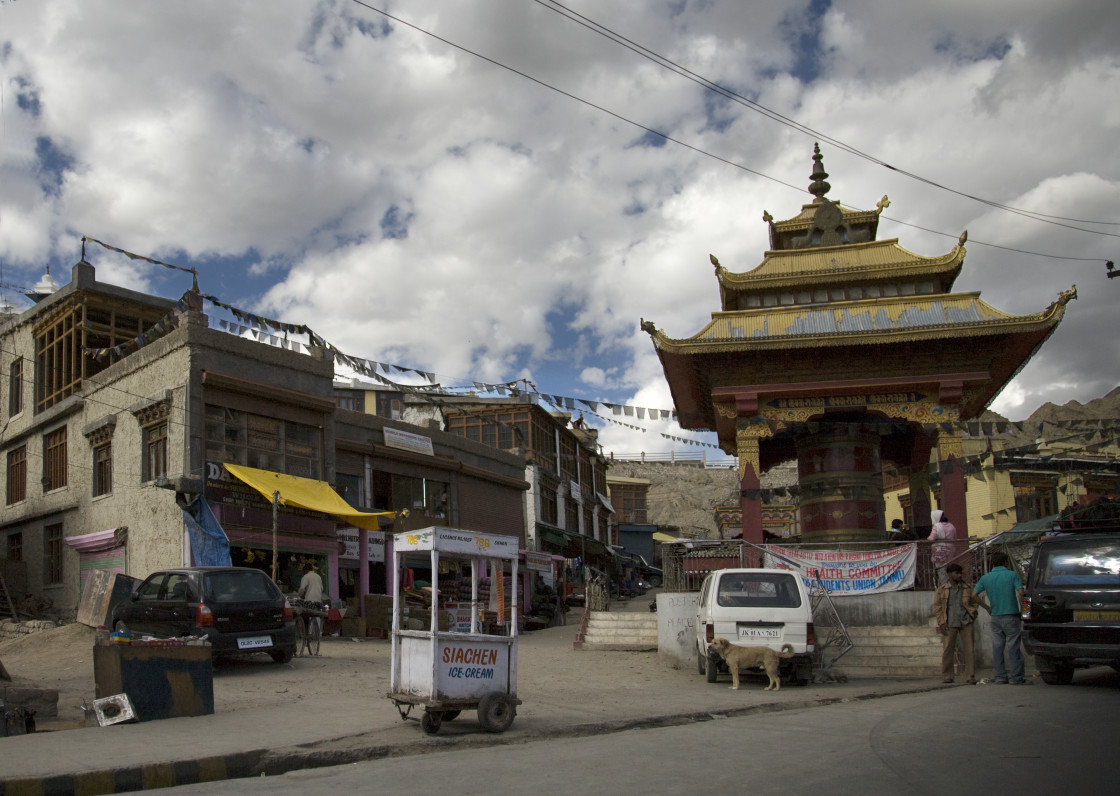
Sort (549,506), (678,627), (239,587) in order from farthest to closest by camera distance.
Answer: (549,506) < (678,627) < (239,587)

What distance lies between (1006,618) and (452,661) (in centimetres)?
785

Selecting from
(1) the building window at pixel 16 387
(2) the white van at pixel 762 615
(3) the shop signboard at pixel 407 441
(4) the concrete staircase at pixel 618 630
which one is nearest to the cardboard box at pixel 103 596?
(4) the concrete staircase at pixel 618 630

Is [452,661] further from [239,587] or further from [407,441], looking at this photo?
[407,441]

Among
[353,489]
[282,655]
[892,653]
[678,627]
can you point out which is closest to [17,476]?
[353,489]

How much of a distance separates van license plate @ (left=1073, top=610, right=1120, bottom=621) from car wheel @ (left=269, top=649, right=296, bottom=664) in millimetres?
10753

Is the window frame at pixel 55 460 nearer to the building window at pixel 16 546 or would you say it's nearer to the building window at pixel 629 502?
the building window at pixel 16 546

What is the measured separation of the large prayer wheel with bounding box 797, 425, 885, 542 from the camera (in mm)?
21125

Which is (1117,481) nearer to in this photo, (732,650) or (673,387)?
(673,387)

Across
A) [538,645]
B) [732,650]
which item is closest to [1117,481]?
[538,645]

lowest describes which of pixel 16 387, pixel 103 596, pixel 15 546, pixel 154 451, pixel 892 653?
pixel 892 653

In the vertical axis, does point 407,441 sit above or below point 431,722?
above

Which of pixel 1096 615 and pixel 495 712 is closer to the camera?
pixel 495 712

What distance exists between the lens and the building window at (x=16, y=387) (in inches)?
1128

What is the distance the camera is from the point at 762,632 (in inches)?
515
